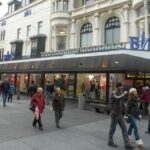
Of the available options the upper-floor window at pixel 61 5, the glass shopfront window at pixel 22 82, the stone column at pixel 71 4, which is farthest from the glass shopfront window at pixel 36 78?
the stone column at pixel 71 4

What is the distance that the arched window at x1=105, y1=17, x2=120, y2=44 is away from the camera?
23438 mm

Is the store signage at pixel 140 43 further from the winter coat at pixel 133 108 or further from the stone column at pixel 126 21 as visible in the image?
the winter coat at pixel 133 108

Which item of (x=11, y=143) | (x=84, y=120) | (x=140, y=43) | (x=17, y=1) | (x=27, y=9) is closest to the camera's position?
(x=11, y=143)

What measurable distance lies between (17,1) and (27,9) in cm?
568

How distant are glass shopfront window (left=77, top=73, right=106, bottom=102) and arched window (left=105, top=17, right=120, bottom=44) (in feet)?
12.4

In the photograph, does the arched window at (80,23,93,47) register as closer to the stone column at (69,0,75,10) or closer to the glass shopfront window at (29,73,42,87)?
the stone column at (69,0,75,10)

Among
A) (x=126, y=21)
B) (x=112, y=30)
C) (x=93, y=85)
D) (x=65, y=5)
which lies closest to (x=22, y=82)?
(x=65, y=5)

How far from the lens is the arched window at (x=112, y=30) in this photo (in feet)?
76.9

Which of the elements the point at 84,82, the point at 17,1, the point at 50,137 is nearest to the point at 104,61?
the point at 84,82

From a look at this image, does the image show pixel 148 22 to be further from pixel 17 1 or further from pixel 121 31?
pixel 17 1

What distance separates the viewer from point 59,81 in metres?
25.2

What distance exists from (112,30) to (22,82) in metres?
12.4

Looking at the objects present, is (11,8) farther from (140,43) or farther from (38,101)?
(38,101)

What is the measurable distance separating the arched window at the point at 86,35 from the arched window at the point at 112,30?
1.85m
